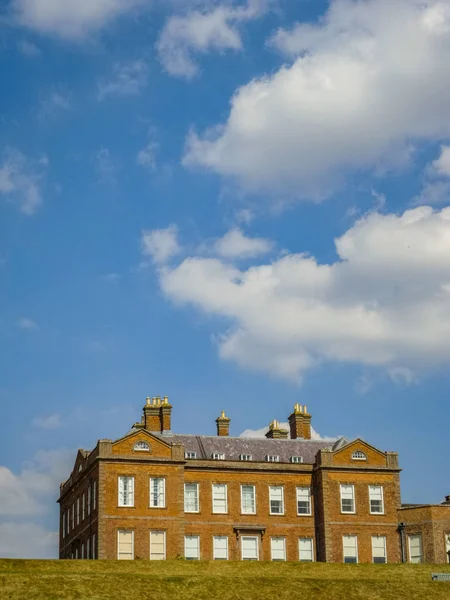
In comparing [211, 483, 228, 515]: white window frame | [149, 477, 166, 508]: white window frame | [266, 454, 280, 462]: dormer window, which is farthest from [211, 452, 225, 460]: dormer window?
[149, 477, 166, 508]: white window frame

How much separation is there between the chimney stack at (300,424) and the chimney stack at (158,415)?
997 centimetres

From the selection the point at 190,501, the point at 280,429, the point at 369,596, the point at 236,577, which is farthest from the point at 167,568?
the point at 280,429

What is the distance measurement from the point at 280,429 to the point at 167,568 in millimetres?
26212

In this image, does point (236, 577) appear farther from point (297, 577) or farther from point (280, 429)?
point (280, 429)

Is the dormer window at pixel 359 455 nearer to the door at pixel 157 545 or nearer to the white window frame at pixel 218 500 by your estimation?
the white window frame at pixel 218 500

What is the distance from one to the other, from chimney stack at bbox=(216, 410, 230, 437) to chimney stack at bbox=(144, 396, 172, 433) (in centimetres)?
421

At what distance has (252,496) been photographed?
234ft

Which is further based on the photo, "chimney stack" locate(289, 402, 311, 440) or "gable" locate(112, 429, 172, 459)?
"chimney stack" locate(289, 402, 311, 440)

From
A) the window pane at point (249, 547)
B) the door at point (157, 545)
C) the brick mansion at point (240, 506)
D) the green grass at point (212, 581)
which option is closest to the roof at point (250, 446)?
the brick mansion at point (240, 506)

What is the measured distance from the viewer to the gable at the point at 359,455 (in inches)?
2832

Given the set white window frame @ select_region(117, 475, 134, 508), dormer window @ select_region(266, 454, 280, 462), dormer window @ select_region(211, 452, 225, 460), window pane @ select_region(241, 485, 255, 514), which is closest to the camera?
white window frame @ select_region(117, 475, 134, 508)

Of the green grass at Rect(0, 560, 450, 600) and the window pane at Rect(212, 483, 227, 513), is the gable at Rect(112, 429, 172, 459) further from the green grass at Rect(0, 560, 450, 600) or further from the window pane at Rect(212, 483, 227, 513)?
the green grass at Rect(0, 560, 450, 600)

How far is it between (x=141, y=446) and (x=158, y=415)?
6963 millimetres

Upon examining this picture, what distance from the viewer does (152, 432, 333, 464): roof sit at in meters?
73.9
